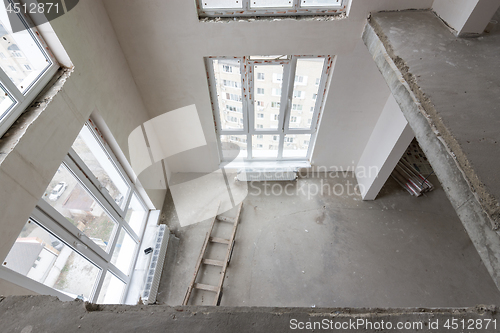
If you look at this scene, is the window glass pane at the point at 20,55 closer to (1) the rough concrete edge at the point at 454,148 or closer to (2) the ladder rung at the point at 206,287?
(2) the ladder rung at the point at 206,287

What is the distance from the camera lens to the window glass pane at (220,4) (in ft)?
11.7

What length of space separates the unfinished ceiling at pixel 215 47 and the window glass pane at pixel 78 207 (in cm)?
191

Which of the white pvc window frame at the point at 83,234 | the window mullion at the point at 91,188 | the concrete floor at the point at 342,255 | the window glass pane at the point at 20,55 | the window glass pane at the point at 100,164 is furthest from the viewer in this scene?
the concrete floor at the point at 342,255

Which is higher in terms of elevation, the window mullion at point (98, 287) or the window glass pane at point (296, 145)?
the window glass pane at point (296, 145)

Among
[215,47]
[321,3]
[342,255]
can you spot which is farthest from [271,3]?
[342,255]

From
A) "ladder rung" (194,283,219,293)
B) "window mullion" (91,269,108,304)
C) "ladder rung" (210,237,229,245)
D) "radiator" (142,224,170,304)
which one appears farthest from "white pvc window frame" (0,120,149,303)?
"ladder rung" (210,237,229,245)

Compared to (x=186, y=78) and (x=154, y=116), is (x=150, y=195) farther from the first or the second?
(x=186, y=78)

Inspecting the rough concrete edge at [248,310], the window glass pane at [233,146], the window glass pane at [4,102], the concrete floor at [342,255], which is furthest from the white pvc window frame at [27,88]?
the concrete floor at [342,255]

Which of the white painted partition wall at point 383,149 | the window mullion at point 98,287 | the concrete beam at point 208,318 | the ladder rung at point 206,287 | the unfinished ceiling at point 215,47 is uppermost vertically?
the unfinished ceiling at point 215,47

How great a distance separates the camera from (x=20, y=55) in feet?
8.10

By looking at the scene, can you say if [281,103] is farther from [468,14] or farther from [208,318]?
[208,318]

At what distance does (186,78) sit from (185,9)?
3.26 feet

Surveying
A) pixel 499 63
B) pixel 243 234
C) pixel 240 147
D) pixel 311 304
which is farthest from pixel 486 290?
pixel 240 147

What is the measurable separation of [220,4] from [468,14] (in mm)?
2830
